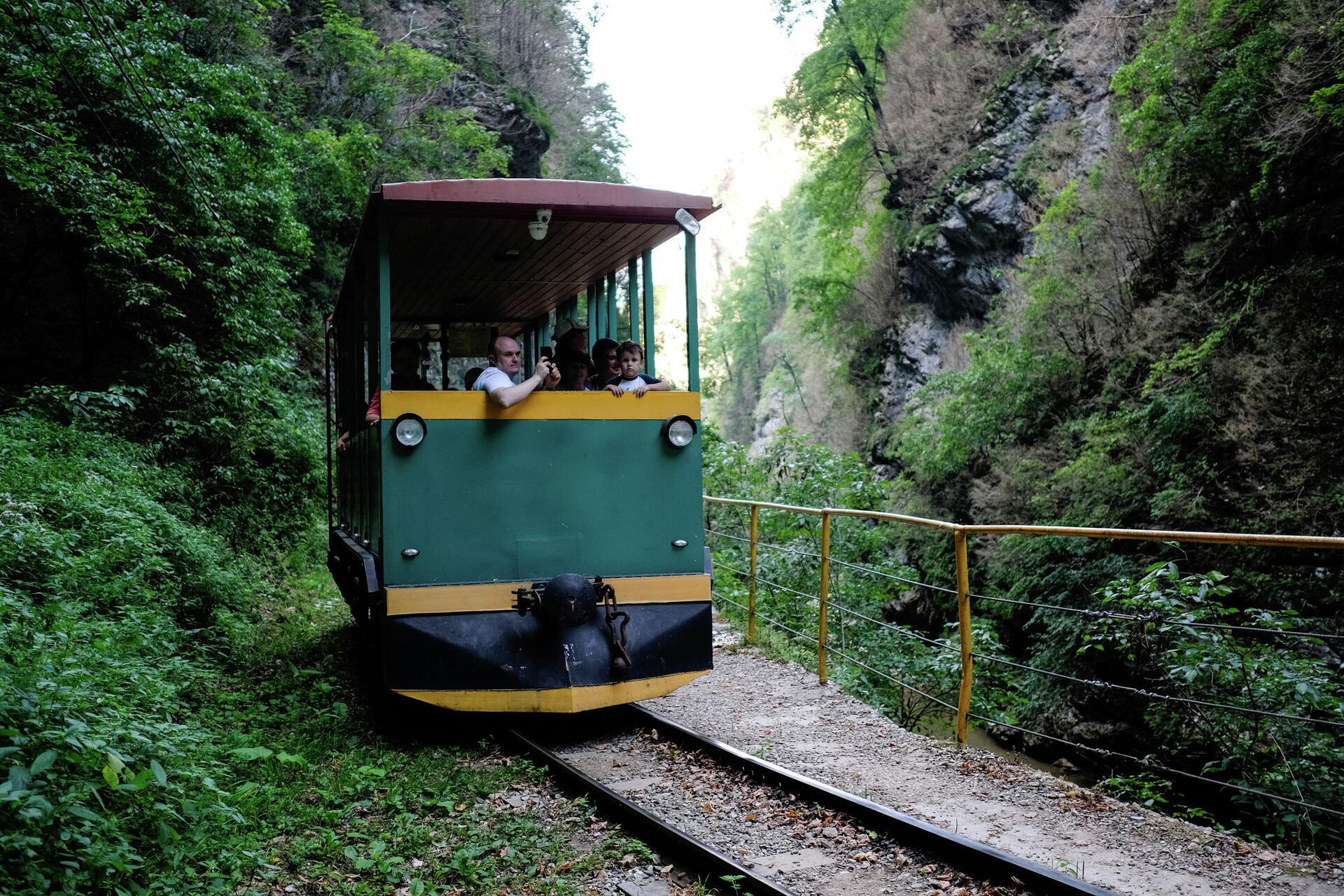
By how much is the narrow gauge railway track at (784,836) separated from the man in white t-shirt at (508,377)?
208 cm

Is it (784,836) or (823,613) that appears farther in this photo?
(823,613)

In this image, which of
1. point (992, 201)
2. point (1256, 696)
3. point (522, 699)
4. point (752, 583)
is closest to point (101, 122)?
point (752, 583)

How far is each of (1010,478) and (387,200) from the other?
37.3 ft

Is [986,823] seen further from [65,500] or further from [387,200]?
[65,500]

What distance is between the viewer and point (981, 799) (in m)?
4.70

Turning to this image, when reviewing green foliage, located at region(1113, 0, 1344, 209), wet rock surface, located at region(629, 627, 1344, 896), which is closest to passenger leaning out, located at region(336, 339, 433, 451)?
wet rock surface, located at region(629, 627, 1344, 896)

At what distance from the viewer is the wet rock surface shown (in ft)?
11.9

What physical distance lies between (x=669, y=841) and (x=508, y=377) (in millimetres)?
2852

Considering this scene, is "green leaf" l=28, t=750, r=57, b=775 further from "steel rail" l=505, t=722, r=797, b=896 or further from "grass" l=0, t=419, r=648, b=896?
"steel rail" l=505, t=722, r=797, b=896

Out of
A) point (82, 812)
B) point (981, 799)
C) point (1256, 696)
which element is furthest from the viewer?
point (1256, 696)

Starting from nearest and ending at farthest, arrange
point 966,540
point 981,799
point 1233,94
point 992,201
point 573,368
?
1. point 981,799
2. point 966,540
3. point 573,368
4. point 1233,94
5. point 992,201

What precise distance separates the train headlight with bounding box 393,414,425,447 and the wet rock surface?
2258 millimetres

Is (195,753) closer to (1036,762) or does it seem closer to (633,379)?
(633,379)

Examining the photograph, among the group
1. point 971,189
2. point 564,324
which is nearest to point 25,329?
point 564,324
